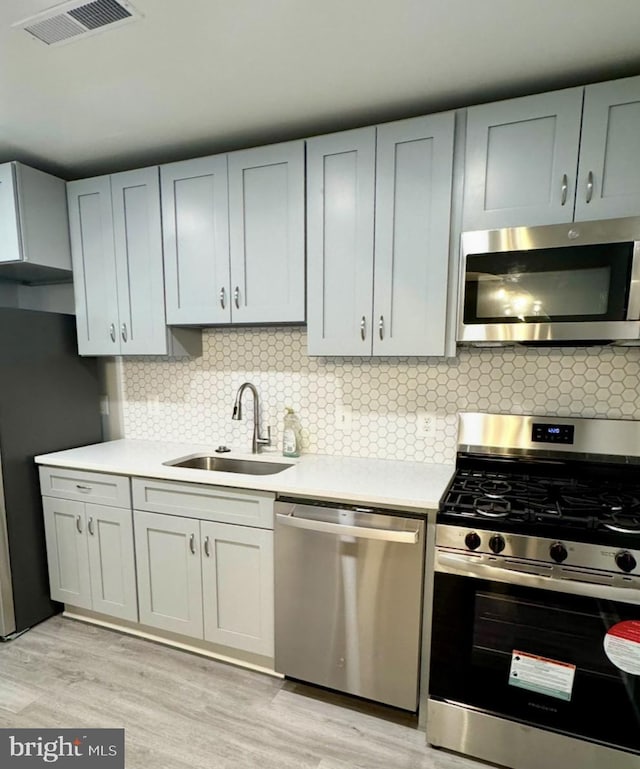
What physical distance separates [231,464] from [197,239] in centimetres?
124

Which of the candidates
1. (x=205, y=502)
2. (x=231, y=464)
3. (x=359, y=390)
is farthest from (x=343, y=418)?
(x=205, y=502)

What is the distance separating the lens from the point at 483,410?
1.97 m

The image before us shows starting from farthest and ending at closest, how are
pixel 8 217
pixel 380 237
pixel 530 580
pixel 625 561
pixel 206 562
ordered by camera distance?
pixel 8 217 → pixel 206 562 → pixel 380 237 → pixel 530 580 → pixel 625 561

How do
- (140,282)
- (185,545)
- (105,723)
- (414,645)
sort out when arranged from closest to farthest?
1. (414,645)
2. (105,723)
3. (185,545)
4. (140,282)

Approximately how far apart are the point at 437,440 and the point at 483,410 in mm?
265

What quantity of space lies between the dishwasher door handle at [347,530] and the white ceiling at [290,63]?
1.72 m

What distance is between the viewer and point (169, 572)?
2.00 meters

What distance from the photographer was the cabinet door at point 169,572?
194 centimetres

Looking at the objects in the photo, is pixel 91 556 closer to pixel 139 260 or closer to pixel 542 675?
pixel 139 260

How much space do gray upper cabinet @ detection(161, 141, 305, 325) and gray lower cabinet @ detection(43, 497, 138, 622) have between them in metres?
1.12

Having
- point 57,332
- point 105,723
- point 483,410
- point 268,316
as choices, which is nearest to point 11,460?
point 57,332

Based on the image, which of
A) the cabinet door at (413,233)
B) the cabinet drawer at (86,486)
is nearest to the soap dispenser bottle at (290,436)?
the cabinet door at (413,233)

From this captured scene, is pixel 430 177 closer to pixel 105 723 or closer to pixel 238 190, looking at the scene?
pixel 238 190

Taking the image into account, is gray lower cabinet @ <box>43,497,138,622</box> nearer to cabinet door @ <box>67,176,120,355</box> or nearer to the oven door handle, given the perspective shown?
cabinet door @ <box>67,176,120,355</box>
